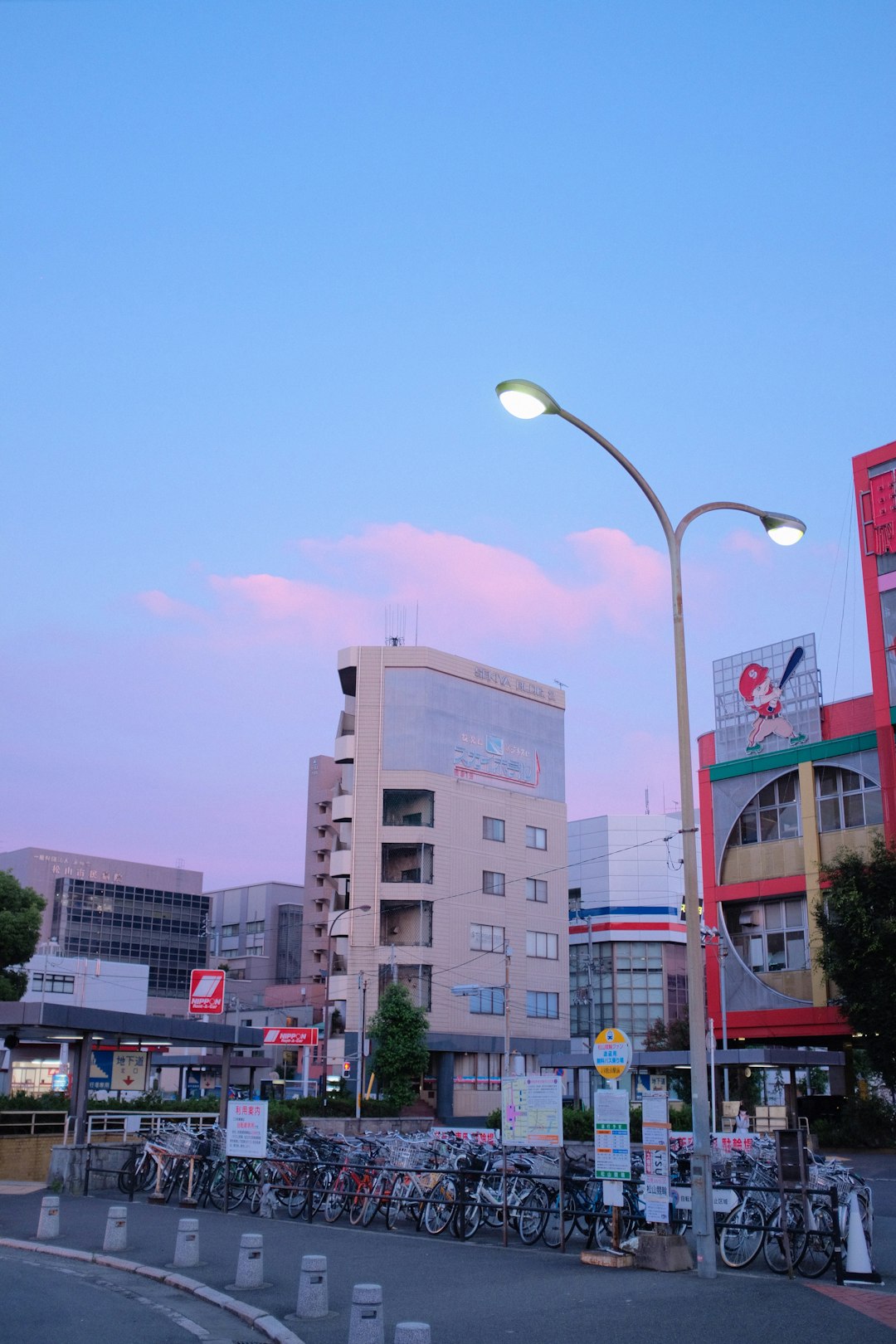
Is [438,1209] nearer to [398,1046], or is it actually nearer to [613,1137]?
[613,1137]

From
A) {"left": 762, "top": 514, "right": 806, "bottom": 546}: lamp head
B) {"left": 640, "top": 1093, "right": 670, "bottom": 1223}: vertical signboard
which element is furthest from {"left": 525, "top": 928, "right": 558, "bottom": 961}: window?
{"left": 762, "top": 514, "right": 806, "bottom": 546}: lamp head

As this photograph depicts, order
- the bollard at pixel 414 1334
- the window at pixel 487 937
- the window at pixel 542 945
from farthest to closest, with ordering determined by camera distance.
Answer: the window at pixel 542 945 < the window at pixel 487 937 < the bollard at pixel 414 1334

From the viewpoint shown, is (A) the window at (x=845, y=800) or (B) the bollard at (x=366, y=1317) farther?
(A) the window at (x=845, y=800)

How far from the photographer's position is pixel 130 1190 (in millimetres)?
23578

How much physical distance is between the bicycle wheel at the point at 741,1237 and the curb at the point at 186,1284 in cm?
560

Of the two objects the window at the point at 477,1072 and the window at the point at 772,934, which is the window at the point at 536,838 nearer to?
the window at the point at 477,1072

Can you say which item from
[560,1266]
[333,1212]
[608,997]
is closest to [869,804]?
[333,1212]

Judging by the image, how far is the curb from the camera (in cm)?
1085

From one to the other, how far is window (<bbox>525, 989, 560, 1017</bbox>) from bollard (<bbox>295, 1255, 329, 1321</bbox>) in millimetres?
54038

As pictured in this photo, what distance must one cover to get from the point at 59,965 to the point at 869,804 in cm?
5620

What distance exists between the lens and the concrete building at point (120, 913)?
10812 centimetres

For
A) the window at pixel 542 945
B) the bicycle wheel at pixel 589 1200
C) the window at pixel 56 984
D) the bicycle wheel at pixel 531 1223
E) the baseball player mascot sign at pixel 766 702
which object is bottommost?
Answer: the bicycle wheel at pixel 531 1223

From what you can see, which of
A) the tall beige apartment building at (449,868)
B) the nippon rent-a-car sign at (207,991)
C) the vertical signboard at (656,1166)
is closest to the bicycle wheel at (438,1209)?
the vertical signboard at (656,1166)

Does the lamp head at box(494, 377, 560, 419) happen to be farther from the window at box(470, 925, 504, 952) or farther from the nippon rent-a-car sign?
the window at box(470, 925, 504, 952)
